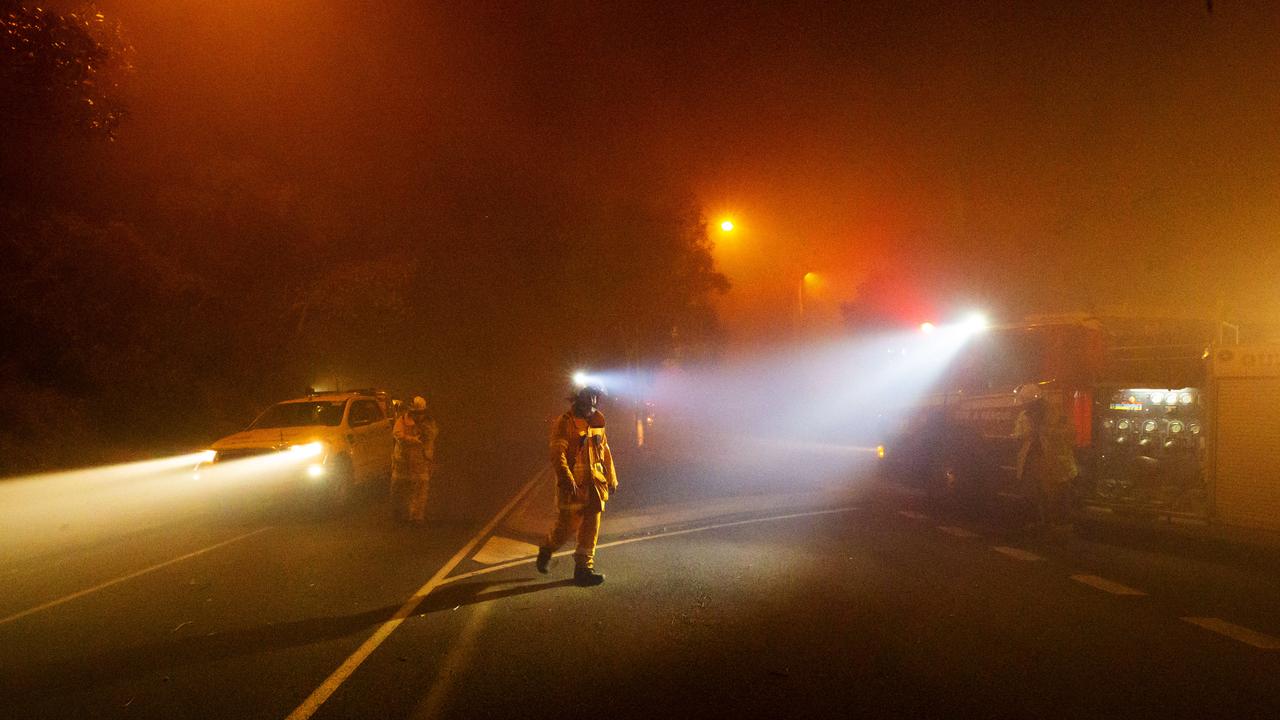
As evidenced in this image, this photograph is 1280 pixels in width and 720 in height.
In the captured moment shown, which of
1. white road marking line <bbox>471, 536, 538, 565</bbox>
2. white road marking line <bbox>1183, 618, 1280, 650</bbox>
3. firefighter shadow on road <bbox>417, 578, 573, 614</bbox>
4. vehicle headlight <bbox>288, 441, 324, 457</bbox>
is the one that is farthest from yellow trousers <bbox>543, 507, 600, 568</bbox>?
vehicle headlight <bbox>288, 441, 324, 457</bbox>

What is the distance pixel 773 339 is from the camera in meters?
42.4

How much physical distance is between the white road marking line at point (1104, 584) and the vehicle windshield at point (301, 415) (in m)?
11.0

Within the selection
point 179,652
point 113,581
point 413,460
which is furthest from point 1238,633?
point 113,581

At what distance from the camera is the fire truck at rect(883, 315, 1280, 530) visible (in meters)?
10.1

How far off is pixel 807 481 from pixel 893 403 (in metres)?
2.40

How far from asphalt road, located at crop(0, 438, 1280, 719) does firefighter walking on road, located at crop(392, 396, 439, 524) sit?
0.60m

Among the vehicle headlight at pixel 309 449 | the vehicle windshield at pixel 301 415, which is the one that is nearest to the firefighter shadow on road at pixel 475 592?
the vehicle headlight at pixel 309 449

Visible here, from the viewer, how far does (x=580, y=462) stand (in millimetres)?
8891

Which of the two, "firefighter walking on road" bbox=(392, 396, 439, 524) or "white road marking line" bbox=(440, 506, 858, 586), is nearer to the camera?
"white road marking line" bbox=(440, 506, 858, 586)

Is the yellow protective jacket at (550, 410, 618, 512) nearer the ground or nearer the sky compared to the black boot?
nearer the sky

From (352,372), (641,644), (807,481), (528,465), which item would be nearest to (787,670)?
(641,644)

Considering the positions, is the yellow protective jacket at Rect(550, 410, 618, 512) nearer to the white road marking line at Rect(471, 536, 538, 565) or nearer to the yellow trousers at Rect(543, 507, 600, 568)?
the yellow trousers at Rect(543, 507, 600, 568)

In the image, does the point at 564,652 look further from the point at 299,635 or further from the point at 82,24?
the point at 82,24

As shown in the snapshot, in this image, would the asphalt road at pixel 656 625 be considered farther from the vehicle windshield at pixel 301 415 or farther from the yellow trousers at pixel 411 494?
the vehicle windshield at pixel 301 415
